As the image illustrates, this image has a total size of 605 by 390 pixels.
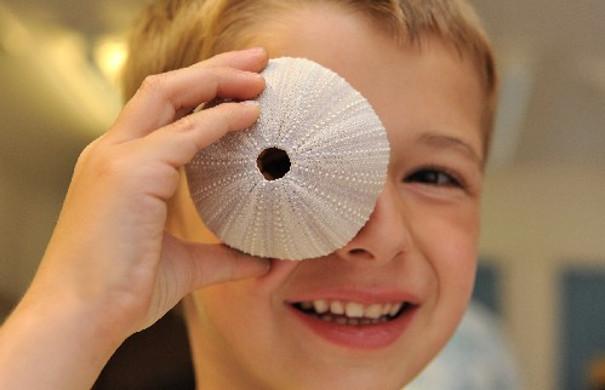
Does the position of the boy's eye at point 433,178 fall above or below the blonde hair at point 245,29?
below

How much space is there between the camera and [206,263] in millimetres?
496

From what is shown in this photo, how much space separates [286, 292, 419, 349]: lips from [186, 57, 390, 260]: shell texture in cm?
8

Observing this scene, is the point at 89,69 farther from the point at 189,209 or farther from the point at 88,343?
the point at 88,343

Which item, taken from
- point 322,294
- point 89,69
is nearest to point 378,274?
point 322,294

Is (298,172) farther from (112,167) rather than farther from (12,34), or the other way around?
(12,34)

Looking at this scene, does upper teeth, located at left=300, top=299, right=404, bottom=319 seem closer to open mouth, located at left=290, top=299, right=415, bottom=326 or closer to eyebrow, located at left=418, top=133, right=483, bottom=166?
open mouth, located at left=290, top=299, right=415, bottom=326

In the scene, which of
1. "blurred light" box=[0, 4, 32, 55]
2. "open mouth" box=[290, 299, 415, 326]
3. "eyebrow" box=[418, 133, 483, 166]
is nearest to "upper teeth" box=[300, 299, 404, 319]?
"open mouth" box=[290, 299, 415, 326]

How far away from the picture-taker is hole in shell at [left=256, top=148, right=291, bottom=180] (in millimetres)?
433

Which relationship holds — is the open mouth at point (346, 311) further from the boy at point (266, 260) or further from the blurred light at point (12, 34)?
the blurred light at point (12, 34)

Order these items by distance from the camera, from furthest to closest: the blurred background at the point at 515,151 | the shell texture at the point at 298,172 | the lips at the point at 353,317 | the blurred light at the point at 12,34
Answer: the blurred light at the point at 12,34 → the blurred background at the point at 515,151 → the lips at the point at 353,317 → the shell texture at the point at 298,172

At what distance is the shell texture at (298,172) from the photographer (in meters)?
0.43

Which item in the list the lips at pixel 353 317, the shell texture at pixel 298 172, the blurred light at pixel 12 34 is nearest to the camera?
the shell texture at pixel 298 172

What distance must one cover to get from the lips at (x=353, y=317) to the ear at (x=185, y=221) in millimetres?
69

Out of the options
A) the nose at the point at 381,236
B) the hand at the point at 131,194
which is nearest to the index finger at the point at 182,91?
the hand at the point at 131,194
